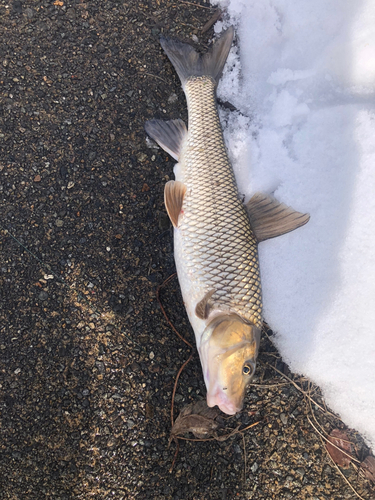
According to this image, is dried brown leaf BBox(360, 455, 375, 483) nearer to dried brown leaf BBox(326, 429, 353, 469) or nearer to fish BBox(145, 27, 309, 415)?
dried brown leaf BBox(326, 429, 353, 469)

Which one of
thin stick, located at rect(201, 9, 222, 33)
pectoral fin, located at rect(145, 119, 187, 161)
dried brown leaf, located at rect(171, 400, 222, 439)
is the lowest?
dried brown leaf, located at rect(171, 400, 222, 439)

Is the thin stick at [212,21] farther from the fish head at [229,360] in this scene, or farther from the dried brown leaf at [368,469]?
the dried brown leaf at [368,469]

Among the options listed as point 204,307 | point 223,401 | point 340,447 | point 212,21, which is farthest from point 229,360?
point 212,21

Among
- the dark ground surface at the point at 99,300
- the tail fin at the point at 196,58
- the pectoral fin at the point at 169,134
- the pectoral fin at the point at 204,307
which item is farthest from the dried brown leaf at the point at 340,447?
the tail fin at the point at 196,58

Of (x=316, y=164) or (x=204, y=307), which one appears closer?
(x=204, y=307)

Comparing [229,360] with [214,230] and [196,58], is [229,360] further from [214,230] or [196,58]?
[196,58]

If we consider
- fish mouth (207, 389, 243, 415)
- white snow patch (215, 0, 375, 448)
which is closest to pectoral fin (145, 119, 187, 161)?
white snow patch (215, 0, 375, 448)
